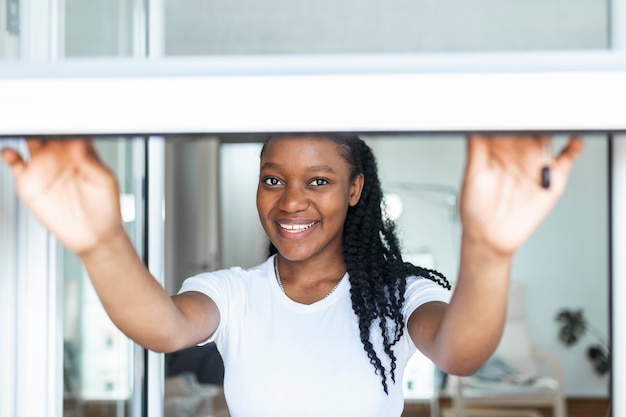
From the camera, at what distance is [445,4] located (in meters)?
3.38

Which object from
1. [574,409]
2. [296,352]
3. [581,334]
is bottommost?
[574,409]

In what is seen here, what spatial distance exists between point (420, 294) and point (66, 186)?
1.35ft

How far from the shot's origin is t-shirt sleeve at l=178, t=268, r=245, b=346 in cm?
85

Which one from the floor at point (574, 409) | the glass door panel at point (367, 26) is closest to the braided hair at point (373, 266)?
the glass door panel at point (367, 26)

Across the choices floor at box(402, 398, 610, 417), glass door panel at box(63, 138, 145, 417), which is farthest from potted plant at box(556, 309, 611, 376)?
glass door panel at box(63, 138, 145, 417)

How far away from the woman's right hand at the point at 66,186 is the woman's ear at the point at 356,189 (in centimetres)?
40

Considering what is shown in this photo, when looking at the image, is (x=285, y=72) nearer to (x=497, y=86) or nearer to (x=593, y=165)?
(x=497, y=86)

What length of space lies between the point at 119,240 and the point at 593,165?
3956 millimetres

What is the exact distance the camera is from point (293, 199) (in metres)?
0.81

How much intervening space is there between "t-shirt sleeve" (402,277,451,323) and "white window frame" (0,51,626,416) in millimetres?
281

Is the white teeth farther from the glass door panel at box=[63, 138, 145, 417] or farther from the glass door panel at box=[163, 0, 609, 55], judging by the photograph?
the glass door panel at box=[163, 0, 609, 55]

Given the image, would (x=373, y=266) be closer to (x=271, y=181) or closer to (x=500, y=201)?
(x=271, y=181)

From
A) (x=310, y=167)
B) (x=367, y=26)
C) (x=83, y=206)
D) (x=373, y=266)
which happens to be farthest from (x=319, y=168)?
(x=367, y=26)

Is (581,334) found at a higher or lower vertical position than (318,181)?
lower
